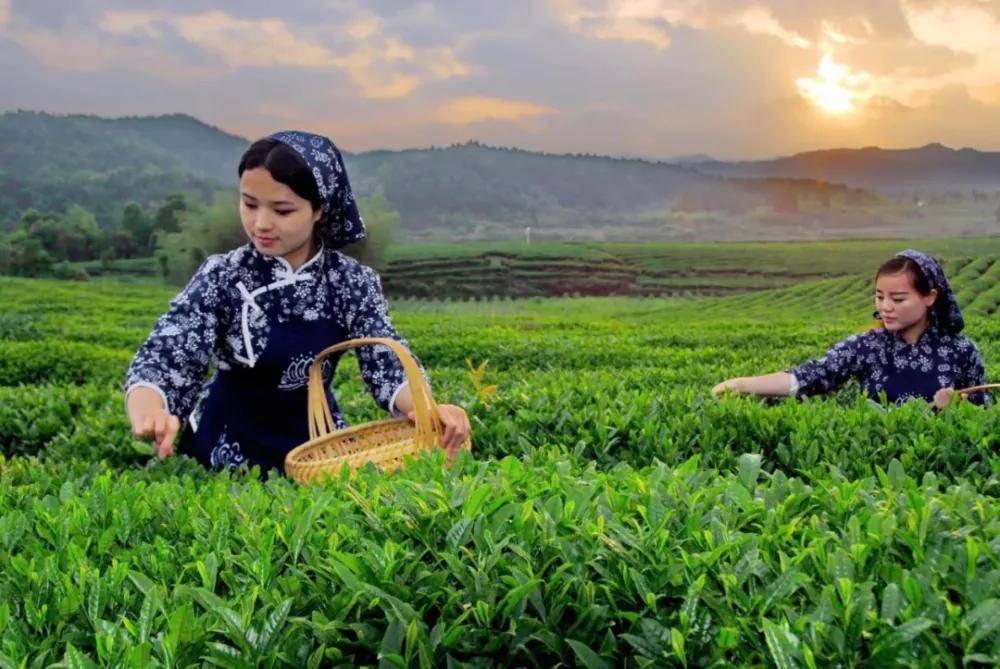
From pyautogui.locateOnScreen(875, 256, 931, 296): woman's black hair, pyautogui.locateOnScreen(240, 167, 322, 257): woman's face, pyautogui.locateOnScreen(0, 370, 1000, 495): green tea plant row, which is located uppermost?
pyautogui.locateOnScreen(240, 167, 322, 257): woman's face

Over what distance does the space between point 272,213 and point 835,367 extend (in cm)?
296

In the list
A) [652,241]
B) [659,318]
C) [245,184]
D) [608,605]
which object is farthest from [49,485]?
[652,241]

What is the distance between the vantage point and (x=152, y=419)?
2.94m

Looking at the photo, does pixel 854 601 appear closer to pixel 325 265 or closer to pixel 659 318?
pixel 325 265

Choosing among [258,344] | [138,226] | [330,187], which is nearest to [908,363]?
[330,187]

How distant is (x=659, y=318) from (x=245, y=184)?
580 inches

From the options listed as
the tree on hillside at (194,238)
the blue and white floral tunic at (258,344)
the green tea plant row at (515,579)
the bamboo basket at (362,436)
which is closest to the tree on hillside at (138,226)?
the tree on hillside at (194,238)

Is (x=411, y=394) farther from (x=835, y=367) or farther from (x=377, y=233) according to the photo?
(x=377, y=233)

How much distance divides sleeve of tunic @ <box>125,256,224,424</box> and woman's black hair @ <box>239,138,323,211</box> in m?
0.43

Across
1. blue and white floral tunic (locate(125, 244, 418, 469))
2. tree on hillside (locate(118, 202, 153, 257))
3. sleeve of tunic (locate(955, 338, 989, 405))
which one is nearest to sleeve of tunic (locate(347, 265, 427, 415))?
blue and white floral tunic (locate(125, 244, 418, 469))

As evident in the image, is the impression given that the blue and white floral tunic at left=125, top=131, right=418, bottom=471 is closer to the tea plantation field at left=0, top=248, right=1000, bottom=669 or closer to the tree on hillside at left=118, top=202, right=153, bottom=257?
the tea plantation field at left=0, top=248, right=1000, bottom=669

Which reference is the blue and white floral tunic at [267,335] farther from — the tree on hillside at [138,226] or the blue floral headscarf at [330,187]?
the tree on hillside at [138,226]

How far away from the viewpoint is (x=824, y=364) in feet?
15.9

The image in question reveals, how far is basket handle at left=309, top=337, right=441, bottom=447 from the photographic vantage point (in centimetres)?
312
